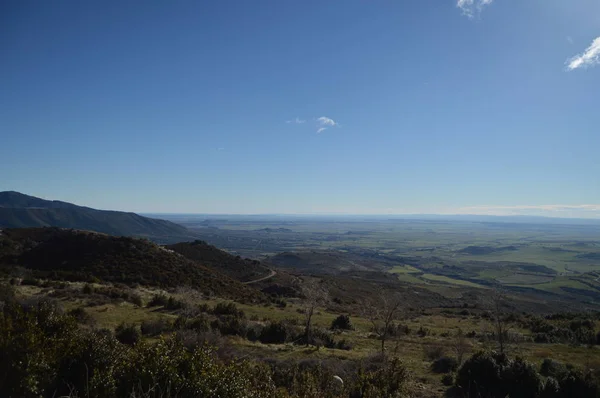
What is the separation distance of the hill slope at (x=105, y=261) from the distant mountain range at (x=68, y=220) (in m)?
102

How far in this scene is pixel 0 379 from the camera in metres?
6.55

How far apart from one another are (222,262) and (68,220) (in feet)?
419

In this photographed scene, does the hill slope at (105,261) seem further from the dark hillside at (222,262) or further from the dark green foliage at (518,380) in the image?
the dark green foliage at (518,380)

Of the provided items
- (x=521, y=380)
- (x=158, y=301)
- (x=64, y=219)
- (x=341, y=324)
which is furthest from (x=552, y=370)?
(x=64, y=219)

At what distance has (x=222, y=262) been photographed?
66438 millimetres

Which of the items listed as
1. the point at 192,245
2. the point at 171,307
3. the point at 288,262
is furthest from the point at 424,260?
the point at 171,307

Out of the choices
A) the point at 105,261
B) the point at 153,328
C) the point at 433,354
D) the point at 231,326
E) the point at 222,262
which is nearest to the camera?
the point at 153,328

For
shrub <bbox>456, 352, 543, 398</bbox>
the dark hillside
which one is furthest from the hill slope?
shrub <bbox>456, 352, 543, 398</bbox>

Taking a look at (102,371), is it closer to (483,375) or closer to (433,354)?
(483,375)

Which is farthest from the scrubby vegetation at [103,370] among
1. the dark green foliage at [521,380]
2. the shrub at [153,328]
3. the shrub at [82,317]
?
the shrub at [82,317]

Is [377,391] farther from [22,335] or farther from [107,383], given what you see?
[22,335]

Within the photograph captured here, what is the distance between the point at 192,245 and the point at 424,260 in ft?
331

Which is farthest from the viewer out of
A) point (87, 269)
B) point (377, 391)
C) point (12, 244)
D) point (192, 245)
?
point (192, 245)

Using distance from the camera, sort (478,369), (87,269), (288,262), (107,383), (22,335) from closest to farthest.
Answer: (107,383) < (22,335) < (478,369) < (87,269) < (288,262)
